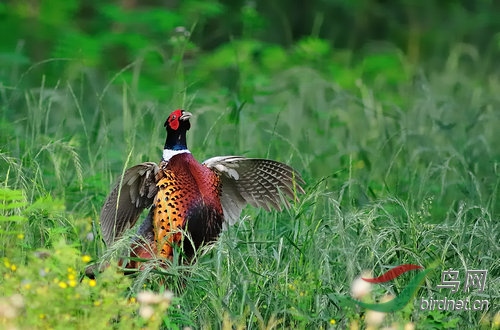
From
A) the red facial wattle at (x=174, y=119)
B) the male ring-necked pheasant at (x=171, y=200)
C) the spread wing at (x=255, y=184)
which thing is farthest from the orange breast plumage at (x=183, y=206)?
the spread wing at (x=255, y=184)

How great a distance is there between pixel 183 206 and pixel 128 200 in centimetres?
32

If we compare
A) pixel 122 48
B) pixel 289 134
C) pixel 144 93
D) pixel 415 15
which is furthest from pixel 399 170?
pixel 415 15

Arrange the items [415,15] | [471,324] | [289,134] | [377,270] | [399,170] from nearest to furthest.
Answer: [471,324] → [377,270] → [399,170] → [289,134] → [415,15]

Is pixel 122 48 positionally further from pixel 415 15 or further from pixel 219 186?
pixel 219 186

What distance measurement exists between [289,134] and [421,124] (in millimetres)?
1061

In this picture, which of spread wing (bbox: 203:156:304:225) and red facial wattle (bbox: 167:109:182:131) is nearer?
red facial wattle (bbox: 167:109:182:131)

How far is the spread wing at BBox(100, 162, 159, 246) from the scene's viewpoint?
5.18 metres

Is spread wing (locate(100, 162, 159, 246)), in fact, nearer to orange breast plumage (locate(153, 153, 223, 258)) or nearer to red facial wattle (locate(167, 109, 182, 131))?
orange breast plumage (locate(153, 153, 223, 258))

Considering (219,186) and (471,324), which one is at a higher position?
(219,186)

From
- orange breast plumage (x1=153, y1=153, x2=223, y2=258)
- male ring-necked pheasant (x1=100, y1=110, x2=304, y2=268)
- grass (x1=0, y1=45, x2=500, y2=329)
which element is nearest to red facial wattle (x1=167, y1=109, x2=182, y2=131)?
male ring-necked pheasant (x1=100, y1=110, x2=304, y2=268)

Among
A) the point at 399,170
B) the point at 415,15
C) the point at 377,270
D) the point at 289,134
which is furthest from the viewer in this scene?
the point at 415,15

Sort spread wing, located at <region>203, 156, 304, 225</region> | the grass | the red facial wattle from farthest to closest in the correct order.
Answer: spread wing, located at <region>203, 156, 304, 225</region>, the red facial wattle, the grass

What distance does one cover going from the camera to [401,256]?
5.10 m

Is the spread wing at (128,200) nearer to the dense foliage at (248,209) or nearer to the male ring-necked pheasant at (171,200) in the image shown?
the male ring-necked pheasant at (171,200)
